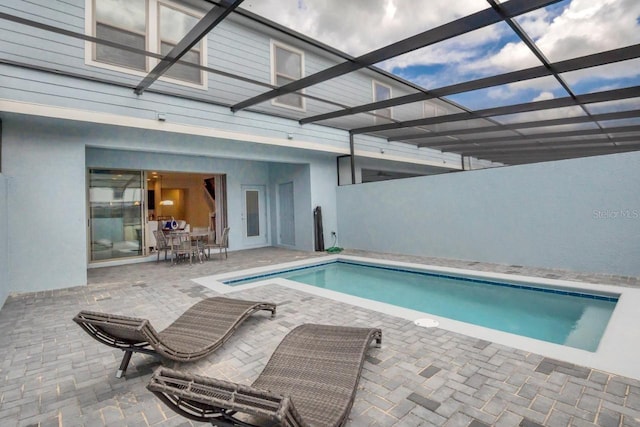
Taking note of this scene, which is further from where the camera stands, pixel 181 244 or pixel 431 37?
pixel 181 244

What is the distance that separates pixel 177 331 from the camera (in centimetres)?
328

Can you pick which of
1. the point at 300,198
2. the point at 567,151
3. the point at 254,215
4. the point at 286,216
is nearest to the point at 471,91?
the point at 300,198

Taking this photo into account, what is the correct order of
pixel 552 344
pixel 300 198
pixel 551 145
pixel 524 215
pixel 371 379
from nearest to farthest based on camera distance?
1. pixel 371 379
2. pixel 552 344
3. pixel 524 215
4. pixel 300 198
5. pixel 551 145

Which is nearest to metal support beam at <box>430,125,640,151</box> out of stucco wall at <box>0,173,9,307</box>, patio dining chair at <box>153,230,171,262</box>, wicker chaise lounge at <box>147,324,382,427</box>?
wicker chaise lounge at <box>147,324,382,427</box>

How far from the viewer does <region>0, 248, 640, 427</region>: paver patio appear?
7.01 feet

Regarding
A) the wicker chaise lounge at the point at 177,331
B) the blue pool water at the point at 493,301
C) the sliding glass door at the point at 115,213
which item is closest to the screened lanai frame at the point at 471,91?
the wicker chaise lounge at the point at 177,331

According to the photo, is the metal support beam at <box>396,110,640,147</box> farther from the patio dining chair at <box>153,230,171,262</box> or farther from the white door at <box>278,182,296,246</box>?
the patio dining chair at <box>153,230,171,262</box>

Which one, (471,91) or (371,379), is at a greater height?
(471,91)

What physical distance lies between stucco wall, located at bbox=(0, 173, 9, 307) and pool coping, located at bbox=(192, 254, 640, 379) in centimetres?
284

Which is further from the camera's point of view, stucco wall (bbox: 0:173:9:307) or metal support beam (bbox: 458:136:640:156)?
metal support beam (bbox: 458:136:640:156)

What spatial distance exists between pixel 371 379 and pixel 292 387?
2.39 ft

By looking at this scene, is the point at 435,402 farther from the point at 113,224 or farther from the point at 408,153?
the point at 408,153

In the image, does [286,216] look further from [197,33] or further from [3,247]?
[197,33]

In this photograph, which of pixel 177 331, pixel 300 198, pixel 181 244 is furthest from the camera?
pixel 300 198
